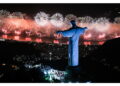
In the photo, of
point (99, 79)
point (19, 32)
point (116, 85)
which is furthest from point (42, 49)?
point (116, 85)

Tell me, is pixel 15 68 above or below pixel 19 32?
below

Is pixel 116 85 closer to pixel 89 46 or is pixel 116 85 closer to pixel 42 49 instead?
pixel 89 46

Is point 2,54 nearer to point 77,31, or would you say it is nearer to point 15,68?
point 15,68

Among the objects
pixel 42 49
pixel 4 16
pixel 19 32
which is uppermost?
pixel 4 16

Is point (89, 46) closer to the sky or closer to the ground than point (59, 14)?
closer to the ground

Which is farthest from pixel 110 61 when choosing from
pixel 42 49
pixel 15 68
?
pixel 15 68

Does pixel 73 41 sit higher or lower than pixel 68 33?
lower
